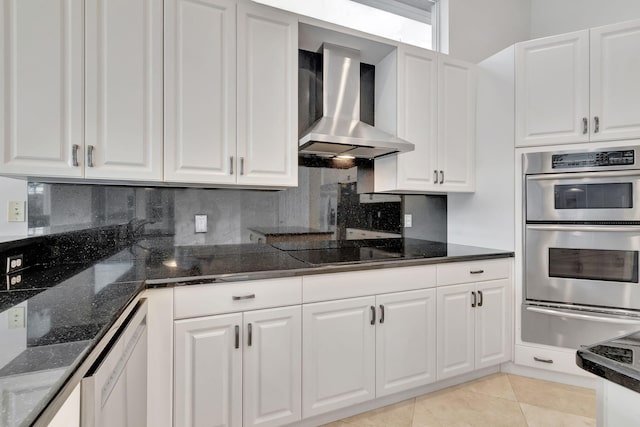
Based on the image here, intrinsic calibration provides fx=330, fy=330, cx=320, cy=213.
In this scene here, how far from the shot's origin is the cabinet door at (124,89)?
1.61 meters

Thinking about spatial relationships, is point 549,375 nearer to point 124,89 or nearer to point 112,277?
point 112,277

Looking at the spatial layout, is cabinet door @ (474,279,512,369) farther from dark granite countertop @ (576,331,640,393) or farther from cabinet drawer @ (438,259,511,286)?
dark granite countertop @ (576,331,640,393)

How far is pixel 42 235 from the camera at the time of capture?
1741mm

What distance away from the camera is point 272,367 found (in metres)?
1.67

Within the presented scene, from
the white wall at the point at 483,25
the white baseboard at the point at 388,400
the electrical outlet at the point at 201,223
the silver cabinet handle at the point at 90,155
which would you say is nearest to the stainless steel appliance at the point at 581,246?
the white baseboard at the point at 388,400

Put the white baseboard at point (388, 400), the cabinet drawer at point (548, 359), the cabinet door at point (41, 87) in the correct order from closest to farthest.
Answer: the cabinet door at point (41, 87) → the white baseboard at point (388, 400) → the cabinet drawer at point (548, 359)

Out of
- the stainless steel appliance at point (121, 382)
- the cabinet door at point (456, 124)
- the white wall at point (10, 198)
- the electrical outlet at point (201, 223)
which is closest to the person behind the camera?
the stainless steel appliance at point (121, 382)

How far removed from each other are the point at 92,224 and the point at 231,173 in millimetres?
836

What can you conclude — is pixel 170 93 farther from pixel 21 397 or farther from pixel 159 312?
pixel 21 397

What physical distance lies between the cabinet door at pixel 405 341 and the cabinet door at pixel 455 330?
0.06 meters

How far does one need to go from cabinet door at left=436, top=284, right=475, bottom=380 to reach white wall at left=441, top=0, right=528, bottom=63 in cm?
217

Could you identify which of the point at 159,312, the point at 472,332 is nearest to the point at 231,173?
the point at 159,312

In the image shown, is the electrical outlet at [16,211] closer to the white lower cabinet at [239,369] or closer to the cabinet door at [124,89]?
the cabinet door at [124,89]

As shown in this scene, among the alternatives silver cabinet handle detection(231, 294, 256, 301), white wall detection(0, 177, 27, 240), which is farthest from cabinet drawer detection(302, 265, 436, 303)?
white wall detection(0, 177, 27, 240)
